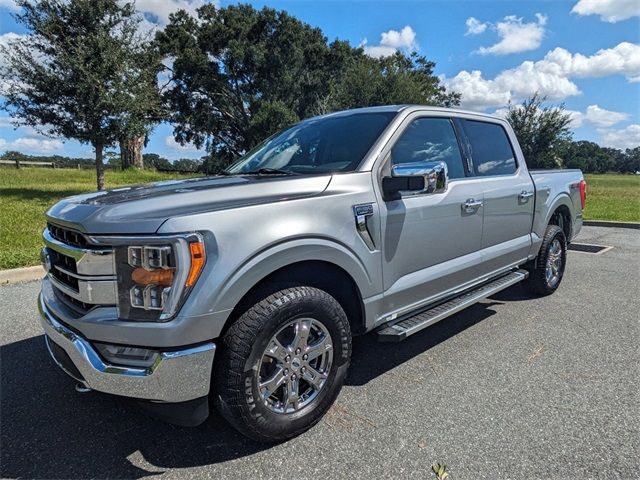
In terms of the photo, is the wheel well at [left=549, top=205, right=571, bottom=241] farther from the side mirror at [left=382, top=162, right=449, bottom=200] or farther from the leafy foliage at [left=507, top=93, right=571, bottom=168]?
the leafy foliage at [left=507, top=93, right=571, bottom=168]

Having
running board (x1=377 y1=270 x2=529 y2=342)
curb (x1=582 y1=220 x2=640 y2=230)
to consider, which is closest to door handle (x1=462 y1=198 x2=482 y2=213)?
running board (x1=377 y1=270 x2=529 y2=342)

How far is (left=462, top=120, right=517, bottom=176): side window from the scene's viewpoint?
157 inches

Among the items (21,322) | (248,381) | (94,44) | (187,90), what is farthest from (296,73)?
(248,381)

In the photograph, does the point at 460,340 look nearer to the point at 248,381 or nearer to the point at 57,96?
the point at 248,381

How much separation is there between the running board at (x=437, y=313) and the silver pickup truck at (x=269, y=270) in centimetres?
2

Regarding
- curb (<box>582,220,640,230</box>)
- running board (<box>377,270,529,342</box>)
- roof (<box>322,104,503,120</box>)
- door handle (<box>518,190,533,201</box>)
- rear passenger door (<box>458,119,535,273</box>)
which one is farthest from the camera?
curb (<box>582,220,640,230</box>)

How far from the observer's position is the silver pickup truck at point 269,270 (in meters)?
2.06

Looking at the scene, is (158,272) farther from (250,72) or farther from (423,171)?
(250,72)

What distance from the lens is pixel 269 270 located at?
2289 mm

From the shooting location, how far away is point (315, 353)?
255 centimetres

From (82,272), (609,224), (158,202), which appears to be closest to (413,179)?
(158,202)

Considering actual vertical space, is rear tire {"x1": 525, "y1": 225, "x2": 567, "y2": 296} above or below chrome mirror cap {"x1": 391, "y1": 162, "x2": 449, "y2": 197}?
below

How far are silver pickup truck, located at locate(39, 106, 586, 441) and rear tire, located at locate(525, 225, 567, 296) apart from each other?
156 centimetres

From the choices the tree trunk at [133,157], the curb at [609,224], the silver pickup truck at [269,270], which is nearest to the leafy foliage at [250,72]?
the tree trunk at [133,157]
